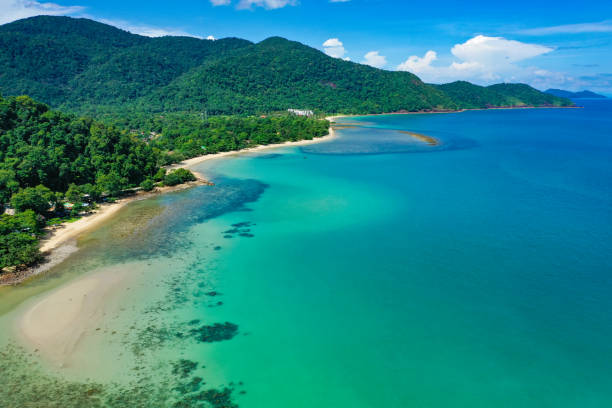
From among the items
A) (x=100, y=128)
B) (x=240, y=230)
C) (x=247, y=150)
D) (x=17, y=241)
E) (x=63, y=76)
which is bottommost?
(x=240, y=230)

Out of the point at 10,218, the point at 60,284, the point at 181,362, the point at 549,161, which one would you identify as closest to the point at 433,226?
the point at 181,362

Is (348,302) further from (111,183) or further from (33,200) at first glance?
(111,183)

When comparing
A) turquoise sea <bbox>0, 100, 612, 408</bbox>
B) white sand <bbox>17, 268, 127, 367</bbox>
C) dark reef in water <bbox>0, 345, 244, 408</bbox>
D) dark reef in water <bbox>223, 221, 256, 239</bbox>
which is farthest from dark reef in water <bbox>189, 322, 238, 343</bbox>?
dark reef in water <bbox>223, 221, 256, 239</bbox>

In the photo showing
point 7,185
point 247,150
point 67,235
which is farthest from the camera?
point 247,150

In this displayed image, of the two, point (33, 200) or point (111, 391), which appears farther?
point (33, 200)

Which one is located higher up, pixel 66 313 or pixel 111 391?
pixel 66 313

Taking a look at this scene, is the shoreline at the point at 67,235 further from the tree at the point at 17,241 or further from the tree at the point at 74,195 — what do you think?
the tree at the point at 74,195

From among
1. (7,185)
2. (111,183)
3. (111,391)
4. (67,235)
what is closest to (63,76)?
(111,183)

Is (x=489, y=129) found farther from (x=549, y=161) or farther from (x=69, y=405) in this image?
(x=69, y=405)
